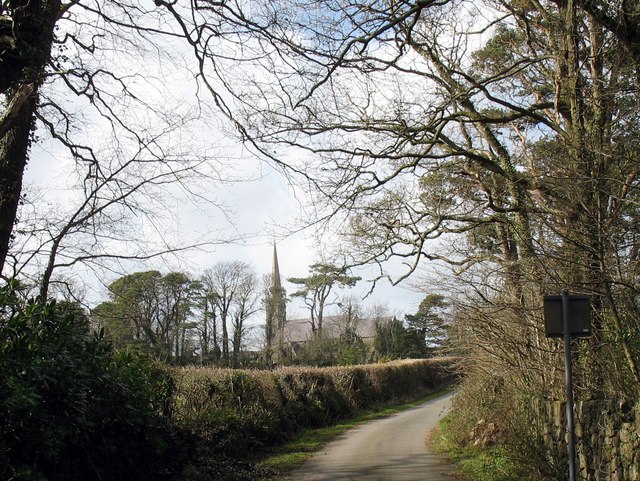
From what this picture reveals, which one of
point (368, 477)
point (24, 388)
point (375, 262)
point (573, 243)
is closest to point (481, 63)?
point (375, 262)

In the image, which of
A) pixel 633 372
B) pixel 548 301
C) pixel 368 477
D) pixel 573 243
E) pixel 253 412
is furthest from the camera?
pixel 253 412

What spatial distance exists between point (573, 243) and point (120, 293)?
330 inches

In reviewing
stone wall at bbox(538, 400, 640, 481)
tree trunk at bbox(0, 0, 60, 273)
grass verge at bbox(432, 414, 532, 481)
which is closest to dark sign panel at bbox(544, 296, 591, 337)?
stone wall at bbox(538, 400, 640, 481)

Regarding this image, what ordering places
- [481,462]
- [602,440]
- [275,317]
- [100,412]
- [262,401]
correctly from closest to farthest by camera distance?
[100,412] → [602,440] → [481,462] → [262,401] → [275,317]

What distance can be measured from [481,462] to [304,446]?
596 centimetres

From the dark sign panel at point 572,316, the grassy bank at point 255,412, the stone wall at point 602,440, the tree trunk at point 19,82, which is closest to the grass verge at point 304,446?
the grassy bank at point 255,412

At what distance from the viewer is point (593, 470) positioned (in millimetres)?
8797

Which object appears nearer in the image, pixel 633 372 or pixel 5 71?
pixel 5 71

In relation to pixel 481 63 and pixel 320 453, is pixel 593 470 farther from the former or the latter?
pixel 481 63

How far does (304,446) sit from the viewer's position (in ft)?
56.1

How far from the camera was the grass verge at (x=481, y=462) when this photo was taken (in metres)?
11.1

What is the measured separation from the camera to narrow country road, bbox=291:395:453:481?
39.3ft

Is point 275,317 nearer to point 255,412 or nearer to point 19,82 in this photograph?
point 255,412

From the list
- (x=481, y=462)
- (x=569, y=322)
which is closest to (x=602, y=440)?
(x=569, y=322)
